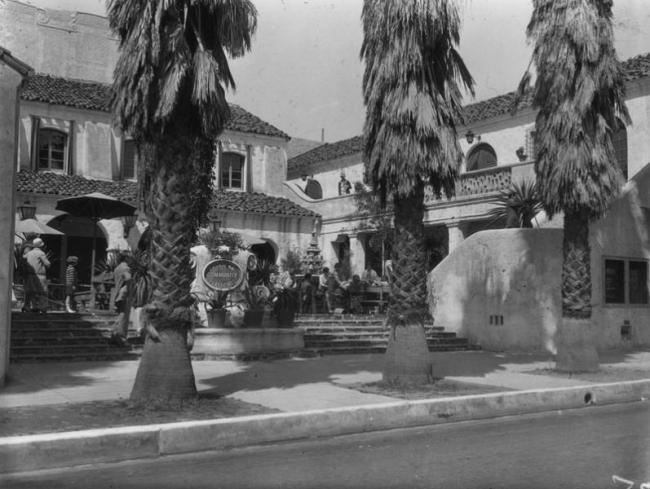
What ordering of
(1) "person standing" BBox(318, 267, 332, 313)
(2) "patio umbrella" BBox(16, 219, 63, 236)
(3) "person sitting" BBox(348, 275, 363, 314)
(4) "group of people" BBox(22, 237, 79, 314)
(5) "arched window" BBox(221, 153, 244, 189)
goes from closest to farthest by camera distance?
(4) "group of people" BBox(22, 237, 79, 314) < (2) "patio umbrella" BBox(16, 219, 63, 236) < (1) "person standing" BBox(318, 267, 332, 313) < (3) "person sitting" BBox(348, 275, 363, 314) < (5) "arched window" BBox(221, 153, 244, 189)

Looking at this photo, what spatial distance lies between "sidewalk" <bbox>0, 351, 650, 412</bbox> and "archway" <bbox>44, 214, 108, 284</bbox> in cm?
1358

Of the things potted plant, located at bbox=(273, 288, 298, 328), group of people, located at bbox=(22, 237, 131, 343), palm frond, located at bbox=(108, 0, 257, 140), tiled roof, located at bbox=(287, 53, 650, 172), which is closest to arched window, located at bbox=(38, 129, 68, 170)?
group of people, located at bbox=(22, 237, 131, 343)

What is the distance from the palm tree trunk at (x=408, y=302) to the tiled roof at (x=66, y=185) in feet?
47.4

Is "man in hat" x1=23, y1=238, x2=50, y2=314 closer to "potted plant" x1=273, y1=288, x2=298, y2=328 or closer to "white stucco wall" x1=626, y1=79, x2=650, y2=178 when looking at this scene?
"potted plant" x1=273, y1=288, x2=298, y2=328

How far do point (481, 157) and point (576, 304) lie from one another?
660 inches

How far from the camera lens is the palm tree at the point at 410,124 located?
10.5 metres

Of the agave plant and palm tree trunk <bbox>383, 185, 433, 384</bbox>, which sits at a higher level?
the agave plant

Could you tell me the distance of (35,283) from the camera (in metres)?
15.3

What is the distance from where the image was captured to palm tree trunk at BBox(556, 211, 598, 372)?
12.9 meters

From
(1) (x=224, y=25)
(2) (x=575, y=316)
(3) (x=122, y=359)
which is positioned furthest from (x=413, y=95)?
(3) (x=122, y=359)

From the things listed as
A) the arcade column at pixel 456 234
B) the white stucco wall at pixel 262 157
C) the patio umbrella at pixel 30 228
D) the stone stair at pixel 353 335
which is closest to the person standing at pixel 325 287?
the stone stair at pixel 353 335

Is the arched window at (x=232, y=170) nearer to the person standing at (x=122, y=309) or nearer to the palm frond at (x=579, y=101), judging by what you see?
the person standing at (x=122, y=309)

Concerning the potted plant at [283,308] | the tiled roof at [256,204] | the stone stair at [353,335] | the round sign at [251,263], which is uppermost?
the tiled roof at [256,204]

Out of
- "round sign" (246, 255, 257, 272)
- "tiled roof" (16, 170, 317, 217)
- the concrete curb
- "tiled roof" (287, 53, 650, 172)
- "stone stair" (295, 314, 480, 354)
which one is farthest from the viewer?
"tiled roof" (287, 53, 650, 172)
